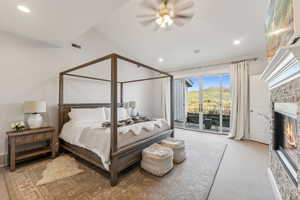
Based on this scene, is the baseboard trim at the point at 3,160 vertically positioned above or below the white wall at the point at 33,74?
below

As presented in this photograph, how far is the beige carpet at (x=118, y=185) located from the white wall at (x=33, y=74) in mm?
1229

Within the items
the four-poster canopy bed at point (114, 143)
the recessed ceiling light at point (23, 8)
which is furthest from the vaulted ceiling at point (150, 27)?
the four-poster canopy bed at point (114, 143)

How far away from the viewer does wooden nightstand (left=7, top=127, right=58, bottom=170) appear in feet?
7.41

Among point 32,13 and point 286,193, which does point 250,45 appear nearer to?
point 286,193

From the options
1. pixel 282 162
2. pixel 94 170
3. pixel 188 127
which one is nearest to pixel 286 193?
pixel 282 162

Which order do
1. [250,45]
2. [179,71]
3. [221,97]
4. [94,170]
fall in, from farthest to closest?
1. [179,71]
2. [221,97]
3. [250,45]
4. [94,170]

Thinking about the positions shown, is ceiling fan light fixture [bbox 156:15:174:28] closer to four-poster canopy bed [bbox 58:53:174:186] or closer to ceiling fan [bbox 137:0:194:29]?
ceiling fan [bbox 137:0:194:29]

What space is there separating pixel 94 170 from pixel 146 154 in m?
0.98

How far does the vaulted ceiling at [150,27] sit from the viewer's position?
82.4 inches

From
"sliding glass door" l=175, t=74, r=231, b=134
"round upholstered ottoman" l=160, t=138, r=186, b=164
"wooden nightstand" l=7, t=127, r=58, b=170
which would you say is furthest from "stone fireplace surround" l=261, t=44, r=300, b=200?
"wooden nightstand" l=7, t=127, r=58, b=170

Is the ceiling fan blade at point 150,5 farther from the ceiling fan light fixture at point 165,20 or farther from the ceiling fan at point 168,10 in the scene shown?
the ceiling fan light fixture at point 165,20

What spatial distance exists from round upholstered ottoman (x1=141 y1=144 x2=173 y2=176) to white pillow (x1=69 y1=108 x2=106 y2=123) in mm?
1689

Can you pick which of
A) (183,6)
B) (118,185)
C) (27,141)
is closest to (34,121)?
(27,141)

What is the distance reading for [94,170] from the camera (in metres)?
2.28
